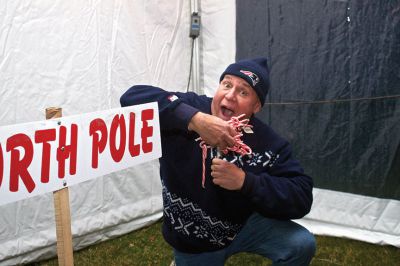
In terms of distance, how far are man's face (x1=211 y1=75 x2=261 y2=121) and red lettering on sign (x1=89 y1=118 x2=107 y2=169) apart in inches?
21.7

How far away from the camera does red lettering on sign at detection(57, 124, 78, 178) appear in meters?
1.06

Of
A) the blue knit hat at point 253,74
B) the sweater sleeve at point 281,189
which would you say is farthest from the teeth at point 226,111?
the sweater sleeve at point 281,189

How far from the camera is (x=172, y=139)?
1.63 meters

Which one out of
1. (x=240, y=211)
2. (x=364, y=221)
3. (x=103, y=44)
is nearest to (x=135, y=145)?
(x=240, y=211)

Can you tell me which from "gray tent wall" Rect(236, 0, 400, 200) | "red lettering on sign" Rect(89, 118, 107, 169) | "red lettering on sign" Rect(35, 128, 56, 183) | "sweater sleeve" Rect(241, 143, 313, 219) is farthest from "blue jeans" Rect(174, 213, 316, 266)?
"gray tent wall" Rect(236, 0, 400, 200)

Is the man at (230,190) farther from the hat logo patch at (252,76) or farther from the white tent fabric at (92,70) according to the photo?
the white tent fabric at (92,70)

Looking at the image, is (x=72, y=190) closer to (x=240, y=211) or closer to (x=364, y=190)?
(x=240, y=211)

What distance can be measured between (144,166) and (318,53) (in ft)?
4.68

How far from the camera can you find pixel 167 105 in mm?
1451

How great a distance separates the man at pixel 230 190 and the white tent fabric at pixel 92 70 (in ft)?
2.92

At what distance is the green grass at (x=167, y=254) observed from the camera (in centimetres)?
234

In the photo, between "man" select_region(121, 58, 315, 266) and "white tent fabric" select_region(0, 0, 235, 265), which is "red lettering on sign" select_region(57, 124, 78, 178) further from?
"white tent fabric" select_region(0, 0, 235, 265)

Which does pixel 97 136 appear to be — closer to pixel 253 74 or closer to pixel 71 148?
pixel 71 148

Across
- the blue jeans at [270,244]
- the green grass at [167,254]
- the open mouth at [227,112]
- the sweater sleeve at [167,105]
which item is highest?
the sweater sleeve at [167,105]
